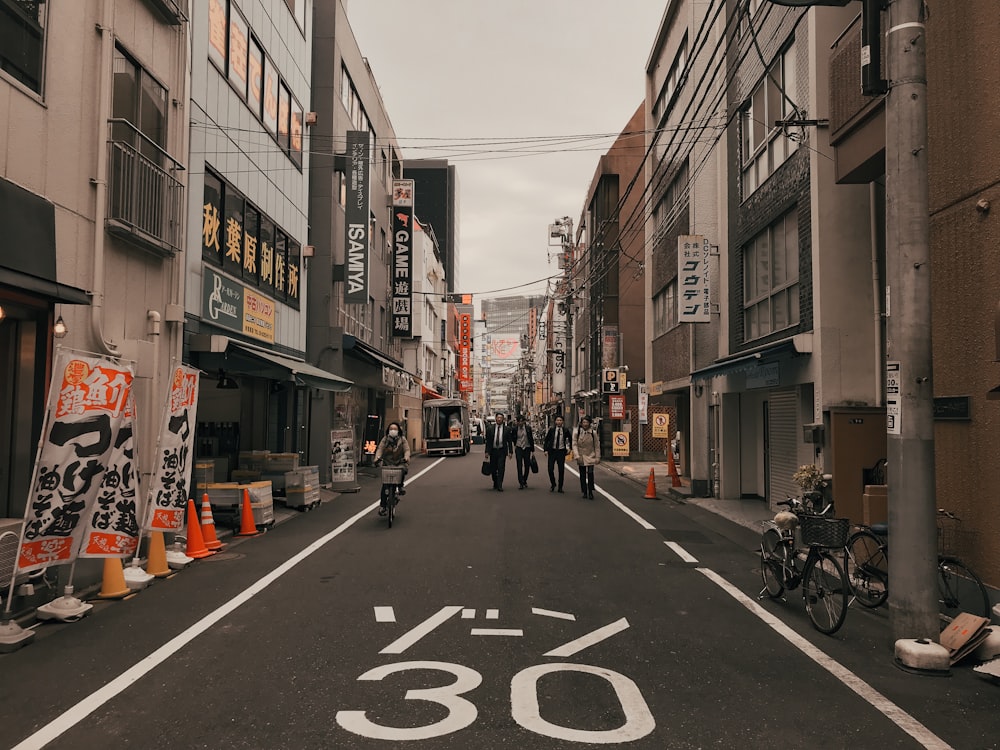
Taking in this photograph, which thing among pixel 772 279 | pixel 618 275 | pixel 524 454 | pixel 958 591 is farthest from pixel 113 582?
pixel 618 275

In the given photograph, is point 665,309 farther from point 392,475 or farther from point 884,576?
point 884,576

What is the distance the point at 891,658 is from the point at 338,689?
422cm

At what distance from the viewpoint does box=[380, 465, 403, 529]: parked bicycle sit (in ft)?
40.8

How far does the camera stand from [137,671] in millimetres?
5156

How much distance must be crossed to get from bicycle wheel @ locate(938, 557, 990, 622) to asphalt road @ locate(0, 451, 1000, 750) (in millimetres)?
645

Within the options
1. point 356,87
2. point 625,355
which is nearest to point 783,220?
point 356,87

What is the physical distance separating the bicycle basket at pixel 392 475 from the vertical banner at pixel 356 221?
10.5 meters

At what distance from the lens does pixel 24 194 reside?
24.4ft

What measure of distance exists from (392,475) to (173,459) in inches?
174

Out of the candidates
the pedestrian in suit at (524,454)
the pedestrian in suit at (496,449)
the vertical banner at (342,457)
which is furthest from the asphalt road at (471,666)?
the pedestrian in suit at (524,454)

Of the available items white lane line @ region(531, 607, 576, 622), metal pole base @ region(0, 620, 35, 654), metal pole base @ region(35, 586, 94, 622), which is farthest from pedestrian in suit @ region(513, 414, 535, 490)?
metal pole base @ region(0, 620, 35, 654)

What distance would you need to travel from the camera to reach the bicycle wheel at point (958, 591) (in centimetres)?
631

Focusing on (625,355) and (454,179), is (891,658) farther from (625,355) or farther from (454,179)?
(454,179)

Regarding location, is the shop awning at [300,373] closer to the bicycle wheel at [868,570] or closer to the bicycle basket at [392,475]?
the bicycle basket at [392,475]
